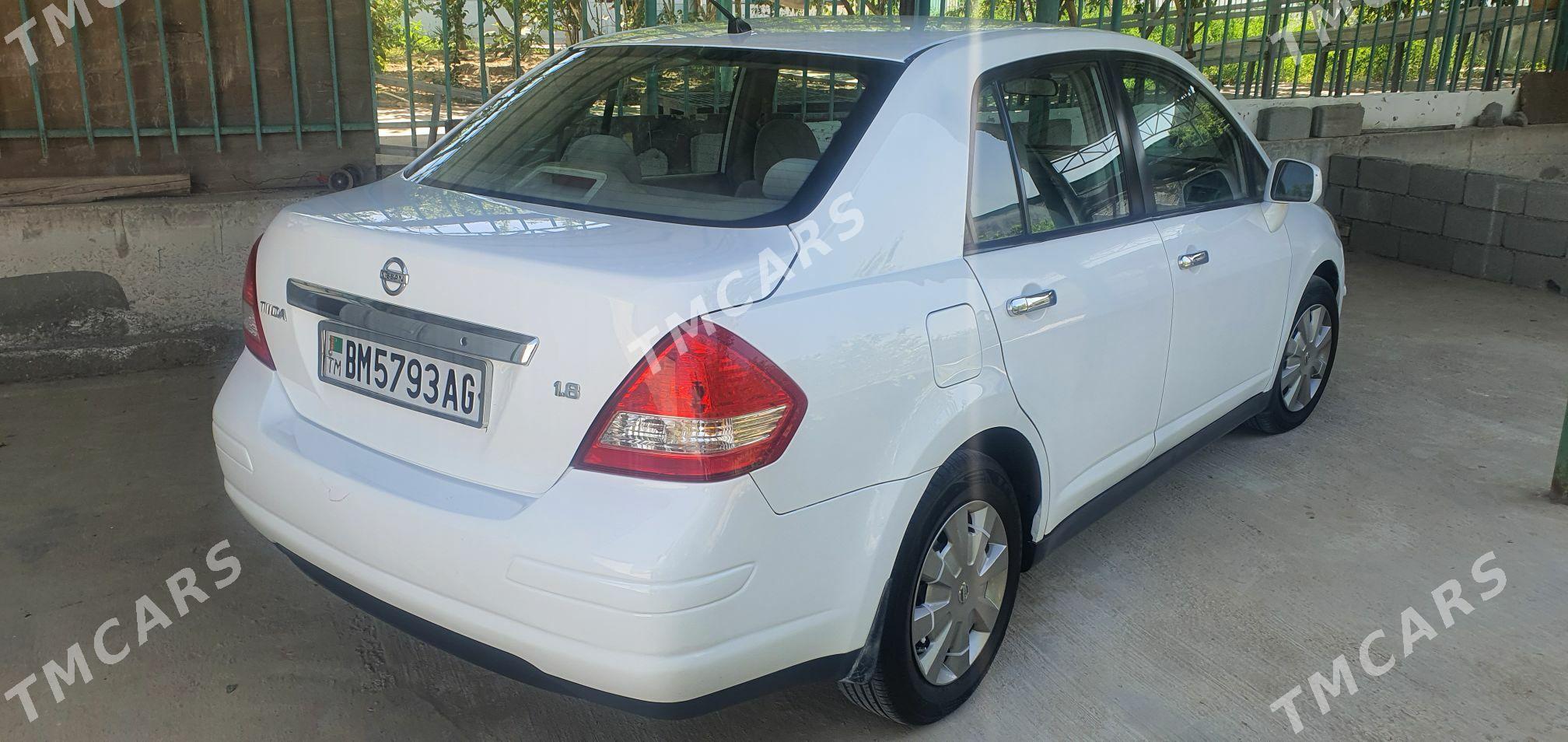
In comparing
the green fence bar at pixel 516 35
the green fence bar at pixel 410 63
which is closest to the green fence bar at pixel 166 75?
the green fence bar at pixel 410 63

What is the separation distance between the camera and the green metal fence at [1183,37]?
5590mm

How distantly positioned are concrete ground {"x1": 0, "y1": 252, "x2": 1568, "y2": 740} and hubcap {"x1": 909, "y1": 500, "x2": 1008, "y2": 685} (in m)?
0.17

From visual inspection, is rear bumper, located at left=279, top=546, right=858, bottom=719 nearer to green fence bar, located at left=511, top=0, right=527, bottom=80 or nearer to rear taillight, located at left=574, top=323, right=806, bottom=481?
rear taillight, located at left=574, top=323, right=806, bottom=481

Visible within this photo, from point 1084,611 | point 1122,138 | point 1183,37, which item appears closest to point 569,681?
point 1084,611

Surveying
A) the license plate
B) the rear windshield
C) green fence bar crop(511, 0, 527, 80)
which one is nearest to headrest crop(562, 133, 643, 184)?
the rear windshield

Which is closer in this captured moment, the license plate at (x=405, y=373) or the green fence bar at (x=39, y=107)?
the license plate at (x=405, y=373)

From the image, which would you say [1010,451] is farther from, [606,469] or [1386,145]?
[1386,145]

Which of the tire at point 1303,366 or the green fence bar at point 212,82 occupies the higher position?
the green fence bar at point 212,82

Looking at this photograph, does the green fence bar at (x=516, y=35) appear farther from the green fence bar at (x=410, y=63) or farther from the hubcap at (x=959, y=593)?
the hubcap at (x=959, y=593)

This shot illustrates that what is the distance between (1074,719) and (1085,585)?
69cm

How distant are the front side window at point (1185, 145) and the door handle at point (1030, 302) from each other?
0.77m

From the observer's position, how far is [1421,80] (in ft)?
30.6

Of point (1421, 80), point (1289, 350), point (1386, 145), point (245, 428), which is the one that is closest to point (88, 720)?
point (245, 428)

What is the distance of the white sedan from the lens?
Answer: 6.67 ft
